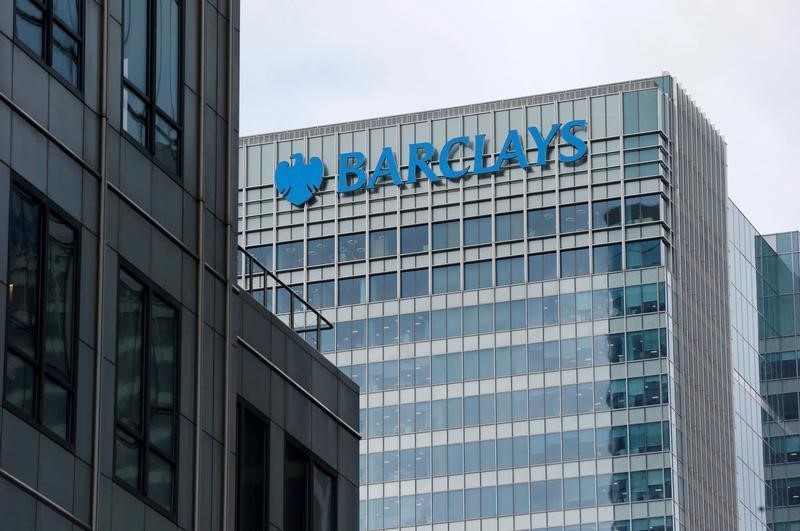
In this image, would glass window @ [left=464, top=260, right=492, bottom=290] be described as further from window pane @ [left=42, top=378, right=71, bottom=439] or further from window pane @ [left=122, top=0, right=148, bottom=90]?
window pane @ [left=42, top=378, right=71, bottom=439]

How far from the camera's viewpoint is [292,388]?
39.0 meters

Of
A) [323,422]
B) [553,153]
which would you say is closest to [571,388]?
[553,153]

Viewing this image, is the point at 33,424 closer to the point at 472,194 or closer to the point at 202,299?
the point at 202,299

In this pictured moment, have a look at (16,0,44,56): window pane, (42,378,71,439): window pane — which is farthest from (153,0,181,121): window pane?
(42,378,71,439): window pane

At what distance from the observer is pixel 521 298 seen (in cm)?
13775

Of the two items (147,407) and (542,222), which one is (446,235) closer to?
(542,222)

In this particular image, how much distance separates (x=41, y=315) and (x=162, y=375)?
4.20m

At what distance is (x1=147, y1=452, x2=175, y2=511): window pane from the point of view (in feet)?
103

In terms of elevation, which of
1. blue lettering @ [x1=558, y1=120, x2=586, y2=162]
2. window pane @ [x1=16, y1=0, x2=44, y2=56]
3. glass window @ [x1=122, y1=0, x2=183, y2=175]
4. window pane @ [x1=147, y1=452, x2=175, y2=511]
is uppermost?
blue lettering @ [x1=558, y1=120, x2=586, y2=162]

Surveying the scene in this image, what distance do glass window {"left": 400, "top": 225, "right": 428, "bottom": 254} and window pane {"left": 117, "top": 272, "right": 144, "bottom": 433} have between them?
361 feet

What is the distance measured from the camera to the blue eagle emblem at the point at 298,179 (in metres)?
146

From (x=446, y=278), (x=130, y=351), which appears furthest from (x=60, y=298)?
(x=446, y=278)

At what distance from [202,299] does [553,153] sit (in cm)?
10564

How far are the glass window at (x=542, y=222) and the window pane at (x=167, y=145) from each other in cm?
10445
